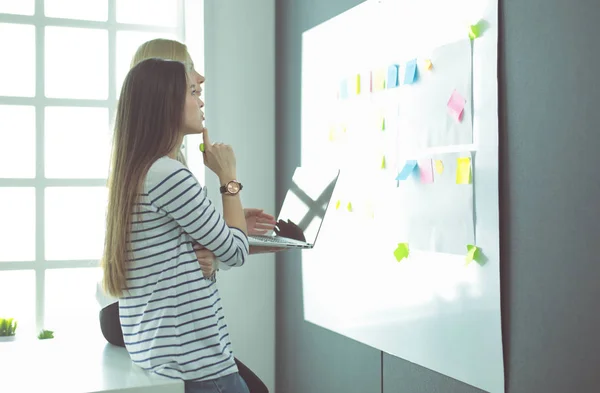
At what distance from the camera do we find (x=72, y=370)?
1.52m

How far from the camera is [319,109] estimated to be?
9.87ft

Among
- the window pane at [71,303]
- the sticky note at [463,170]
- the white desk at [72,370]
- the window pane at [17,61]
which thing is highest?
the window pane at [17,61]

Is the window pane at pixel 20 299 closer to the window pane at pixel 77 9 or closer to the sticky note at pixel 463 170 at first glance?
the window pane at pixel 77 9

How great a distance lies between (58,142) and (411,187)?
5.94 ft

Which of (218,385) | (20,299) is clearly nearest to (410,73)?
(218,385)

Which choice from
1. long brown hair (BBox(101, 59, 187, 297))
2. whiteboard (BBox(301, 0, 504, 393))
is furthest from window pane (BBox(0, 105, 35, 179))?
long brown hair (BBox(101, 59, 187, 297))

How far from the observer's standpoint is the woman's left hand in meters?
1.96

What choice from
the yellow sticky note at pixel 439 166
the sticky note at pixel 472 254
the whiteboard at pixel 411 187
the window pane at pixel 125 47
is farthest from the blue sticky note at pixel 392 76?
the window pane at pixel 125 47

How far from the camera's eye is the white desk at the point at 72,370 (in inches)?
54.6

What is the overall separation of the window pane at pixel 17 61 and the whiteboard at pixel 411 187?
1.27 meters

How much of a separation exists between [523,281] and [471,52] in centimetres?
61

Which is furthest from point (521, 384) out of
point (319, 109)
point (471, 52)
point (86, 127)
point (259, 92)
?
point (86, 127)

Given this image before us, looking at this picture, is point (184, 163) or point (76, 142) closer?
point (184, 163)

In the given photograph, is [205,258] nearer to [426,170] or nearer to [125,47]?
[426,170]
